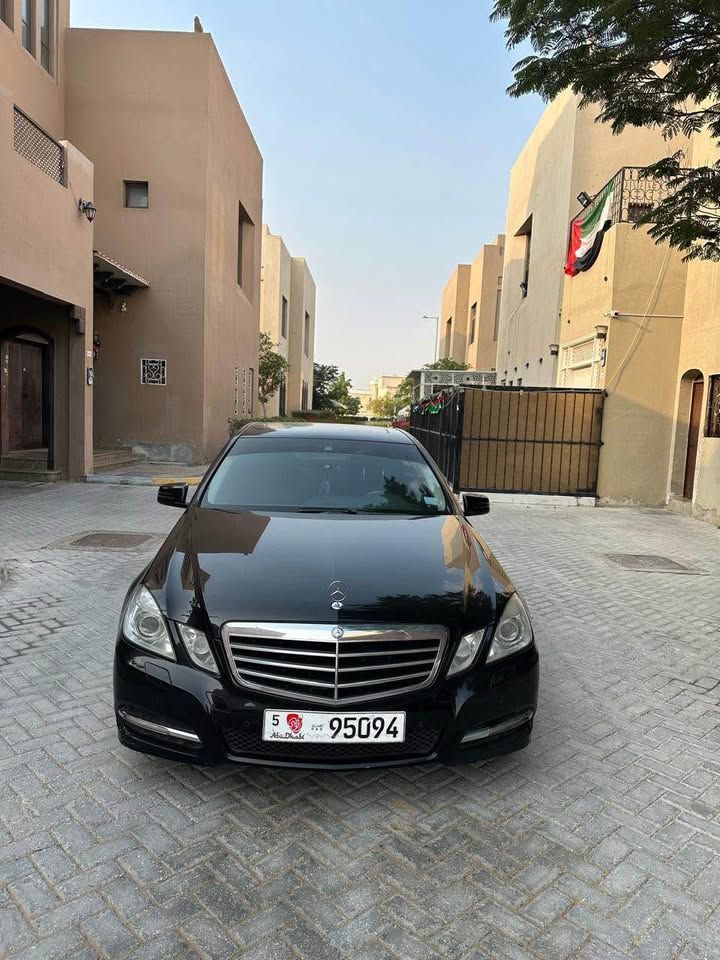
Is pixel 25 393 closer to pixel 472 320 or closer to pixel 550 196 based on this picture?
pixel 550 196

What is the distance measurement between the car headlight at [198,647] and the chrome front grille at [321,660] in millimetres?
78

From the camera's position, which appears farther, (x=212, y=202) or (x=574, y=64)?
(x=212, y=202)

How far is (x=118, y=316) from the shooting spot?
693 inches

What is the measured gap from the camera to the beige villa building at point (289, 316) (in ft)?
131

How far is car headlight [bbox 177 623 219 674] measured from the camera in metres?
2.62

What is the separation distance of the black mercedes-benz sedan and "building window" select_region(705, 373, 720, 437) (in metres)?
9.55

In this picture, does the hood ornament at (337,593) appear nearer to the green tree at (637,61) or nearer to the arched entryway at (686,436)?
the green tree at (637,61)

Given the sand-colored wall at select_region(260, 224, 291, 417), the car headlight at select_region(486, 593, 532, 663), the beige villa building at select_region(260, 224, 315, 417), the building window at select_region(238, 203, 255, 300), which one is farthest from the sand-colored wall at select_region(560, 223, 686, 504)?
the sand-colored wall at select_region(260, 224, 291, 417)

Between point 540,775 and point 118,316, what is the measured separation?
17251mm

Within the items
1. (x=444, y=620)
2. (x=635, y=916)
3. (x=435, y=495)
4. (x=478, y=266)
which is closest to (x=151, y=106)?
(x=435, y=495)

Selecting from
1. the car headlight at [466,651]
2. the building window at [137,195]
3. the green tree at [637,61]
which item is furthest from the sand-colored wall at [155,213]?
the car headlight at [466,651]

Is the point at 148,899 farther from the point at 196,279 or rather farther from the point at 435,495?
the point at 196,279

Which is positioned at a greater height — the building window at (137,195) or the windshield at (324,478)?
the building window at (137,195)

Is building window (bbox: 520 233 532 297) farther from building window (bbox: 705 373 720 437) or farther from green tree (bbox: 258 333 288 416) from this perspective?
green tree (bbox: 258 333 288 416)
